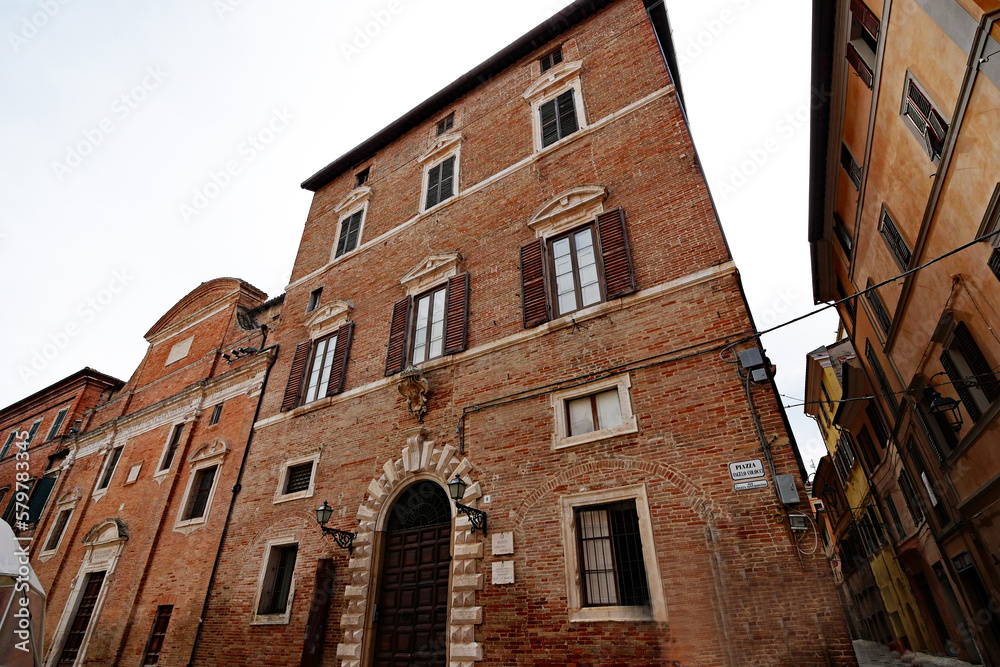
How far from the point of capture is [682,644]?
620cm

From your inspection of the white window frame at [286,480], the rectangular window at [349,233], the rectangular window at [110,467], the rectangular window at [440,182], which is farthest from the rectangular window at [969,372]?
the rectangular window at [110,467]

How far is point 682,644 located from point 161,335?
2266 cm

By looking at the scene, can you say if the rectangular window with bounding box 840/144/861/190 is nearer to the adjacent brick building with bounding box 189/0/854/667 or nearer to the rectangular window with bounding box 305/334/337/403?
the adjacent brick building with bounding box 189/0/854/667

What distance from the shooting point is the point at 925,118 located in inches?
357

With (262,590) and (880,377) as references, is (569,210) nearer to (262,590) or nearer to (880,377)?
(262,590)

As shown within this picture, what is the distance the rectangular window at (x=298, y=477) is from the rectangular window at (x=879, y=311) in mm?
15331

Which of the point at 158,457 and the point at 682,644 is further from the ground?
the point at 158,457

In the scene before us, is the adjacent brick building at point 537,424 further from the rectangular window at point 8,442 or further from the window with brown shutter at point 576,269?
the rectangular window at point 8,442

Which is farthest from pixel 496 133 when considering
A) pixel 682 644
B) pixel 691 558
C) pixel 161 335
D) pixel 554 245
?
pixel 161 335

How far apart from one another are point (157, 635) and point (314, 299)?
9.31m

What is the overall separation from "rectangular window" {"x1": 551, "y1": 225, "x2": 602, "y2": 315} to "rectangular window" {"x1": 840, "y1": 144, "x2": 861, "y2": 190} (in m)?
8.26

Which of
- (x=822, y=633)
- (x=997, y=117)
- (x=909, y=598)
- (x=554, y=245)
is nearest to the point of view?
(x=822, y=633)

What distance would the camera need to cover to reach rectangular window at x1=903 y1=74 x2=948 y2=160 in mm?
8703

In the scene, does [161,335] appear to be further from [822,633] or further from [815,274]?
[815,274]
